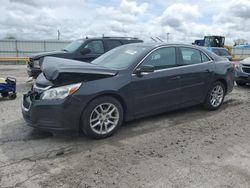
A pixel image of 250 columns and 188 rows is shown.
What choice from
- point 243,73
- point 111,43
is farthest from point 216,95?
point 111,43

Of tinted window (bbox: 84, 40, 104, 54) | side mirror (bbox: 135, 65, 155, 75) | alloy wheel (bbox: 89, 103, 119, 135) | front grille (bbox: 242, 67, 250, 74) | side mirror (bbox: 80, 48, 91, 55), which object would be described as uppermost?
tinted window (bbox: 84, 40, 104, 54)

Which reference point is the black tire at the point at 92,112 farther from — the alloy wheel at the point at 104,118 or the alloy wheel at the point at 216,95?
the alloy wheel at the point at 216,95

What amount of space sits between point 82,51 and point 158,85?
4953 mm

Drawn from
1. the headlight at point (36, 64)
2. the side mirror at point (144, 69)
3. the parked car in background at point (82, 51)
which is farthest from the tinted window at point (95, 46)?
the side mirror at point (144, 69)

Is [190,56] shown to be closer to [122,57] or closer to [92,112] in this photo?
[122,57]

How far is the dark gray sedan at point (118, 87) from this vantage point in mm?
4176

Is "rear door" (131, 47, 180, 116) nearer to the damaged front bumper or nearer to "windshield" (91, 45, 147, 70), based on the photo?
"windshield" (91, 45, 147, 70)

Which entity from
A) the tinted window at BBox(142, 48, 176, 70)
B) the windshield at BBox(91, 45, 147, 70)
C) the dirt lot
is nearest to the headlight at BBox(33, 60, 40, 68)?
the dirt lot

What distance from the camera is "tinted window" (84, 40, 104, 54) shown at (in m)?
9.75

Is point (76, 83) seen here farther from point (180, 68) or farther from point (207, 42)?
point (207, 42)

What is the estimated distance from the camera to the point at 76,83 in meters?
4.23

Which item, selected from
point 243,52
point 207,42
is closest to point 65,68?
point 207,42

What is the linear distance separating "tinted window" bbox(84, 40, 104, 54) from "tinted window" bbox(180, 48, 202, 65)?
4.63 metres

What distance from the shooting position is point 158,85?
507cm
